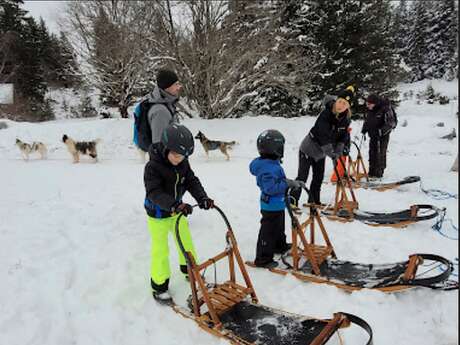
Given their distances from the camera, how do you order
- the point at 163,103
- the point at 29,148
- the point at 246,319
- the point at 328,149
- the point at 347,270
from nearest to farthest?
the point at 246,319, the point at 347,270, the point at 163,103, the point at 328,149, the point at 29,148

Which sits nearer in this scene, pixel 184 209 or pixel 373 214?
pixel 184 209

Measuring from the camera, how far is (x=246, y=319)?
3.12 m

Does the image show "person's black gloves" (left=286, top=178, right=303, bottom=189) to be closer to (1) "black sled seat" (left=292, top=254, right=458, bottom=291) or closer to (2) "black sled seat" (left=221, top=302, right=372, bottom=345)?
(1) "black sled seat" (left=292, top=254, right=458, bottom=291)

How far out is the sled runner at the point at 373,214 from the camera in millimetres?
5055

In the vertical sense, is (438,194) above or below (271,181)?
below

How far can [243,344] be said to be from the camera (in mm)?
2773

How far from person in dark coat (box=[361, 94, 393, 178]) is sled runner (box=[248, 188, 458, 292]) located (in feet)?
14.6

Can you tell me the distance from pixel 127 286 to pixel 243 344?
1.61 m

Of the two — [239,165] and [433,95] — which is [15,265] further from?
[433,95]

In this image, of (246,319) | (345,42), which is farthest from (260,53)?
(246,319)

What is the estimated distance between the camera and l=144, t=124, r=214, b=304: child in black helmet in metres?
3.17

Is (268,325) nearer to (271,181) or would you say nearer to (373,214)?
(271,181)

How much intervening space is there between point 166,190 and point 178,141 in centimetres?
58

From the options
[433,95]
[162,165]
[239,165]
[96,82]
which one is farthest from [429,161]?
[433,95]
